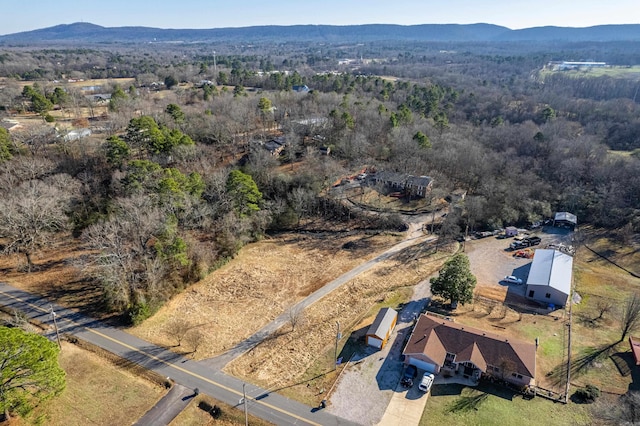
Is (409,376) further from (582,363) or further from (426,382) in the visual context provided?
(582,363)

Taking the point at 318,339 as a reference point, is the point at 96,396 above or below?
above

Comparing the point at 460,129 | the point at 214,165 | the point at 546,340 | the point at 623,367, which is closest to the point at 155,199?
the point at 214,165

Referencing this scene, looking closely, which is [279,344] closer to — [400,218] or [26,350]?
[26,350]

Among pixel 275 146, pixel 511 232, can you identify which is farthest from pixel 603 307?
pixel 275 146

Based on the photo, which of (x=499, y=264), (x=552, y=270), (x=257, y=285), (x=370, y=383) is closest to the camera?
(x=370, y=383)

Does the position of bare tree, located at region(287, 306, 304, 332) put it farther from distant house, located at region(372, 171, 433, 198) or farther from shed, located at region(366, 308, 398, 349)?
distant house, located at region(372, 171, 433, 198)

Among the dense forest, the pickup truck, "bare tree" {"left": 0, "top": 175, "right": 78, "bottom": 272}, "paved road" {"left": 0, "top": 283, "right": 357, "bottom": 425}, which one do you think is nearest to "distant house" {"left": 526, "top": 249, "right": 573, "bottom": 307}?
the pickup truck
